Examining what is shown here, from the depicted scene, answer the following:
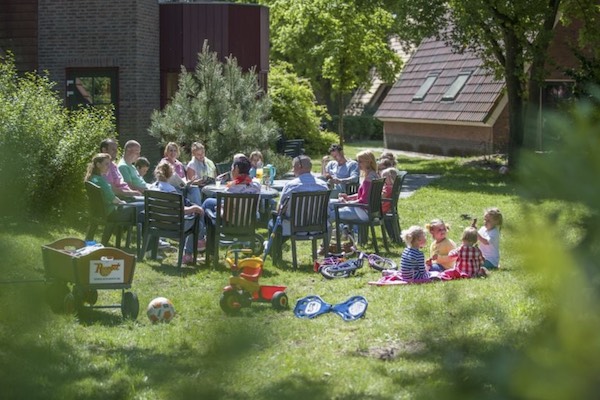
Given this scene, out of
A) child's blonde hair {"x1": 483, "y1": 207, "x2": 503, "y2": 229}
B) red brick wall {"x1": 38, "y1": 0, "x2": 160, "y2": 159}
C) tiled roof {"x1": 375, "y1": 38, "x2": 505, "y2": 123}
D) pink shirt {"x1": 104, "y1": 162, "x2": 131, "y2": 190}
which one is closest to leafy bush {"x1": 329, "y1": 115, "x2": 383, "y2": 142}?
tiled roof {"x1": 375, "y1": 38, "x2": 505, "y2": 123}

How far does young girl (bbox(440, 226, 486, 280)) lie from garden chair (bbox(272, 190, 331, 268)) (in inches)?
82.6

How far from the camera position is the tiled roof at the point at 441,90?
31.1m

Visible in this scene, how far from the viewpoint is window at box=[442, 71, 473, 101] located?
108ft

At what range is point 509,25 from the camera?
23734mm

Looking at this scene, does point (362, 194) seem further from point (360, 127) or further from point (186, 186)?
point (360, 127)

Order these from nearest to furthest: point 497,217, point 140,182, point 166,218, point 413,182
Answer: point 497,217
point 166,218
point 140,182
point 413,182

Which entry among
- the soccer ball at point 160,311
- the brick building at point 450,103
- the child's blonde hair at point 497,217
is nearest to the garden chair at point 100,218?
the soccer ball at point 160,311

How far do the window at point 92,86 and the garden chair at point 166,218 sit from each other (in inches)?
425

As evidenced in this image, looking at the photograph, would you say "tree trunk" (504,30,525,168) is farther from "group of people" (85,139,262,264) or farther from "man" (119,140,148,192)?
"man" (119,140,148,192)

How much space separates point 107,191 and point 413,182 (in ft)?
43.4

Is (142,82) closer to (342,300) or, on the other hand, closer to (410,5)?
(410,5)

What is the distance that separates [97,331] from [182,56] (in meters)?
15.9

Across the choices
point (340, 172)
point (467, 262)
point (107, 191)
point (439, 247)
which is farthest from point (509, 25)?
point (467, 262)

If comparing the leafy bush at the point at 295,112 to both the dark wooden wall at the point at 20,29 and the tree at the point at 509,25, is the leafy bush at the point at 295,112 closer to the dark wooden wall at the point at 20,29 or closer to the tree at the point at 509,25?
the tree at the point at 509,25
